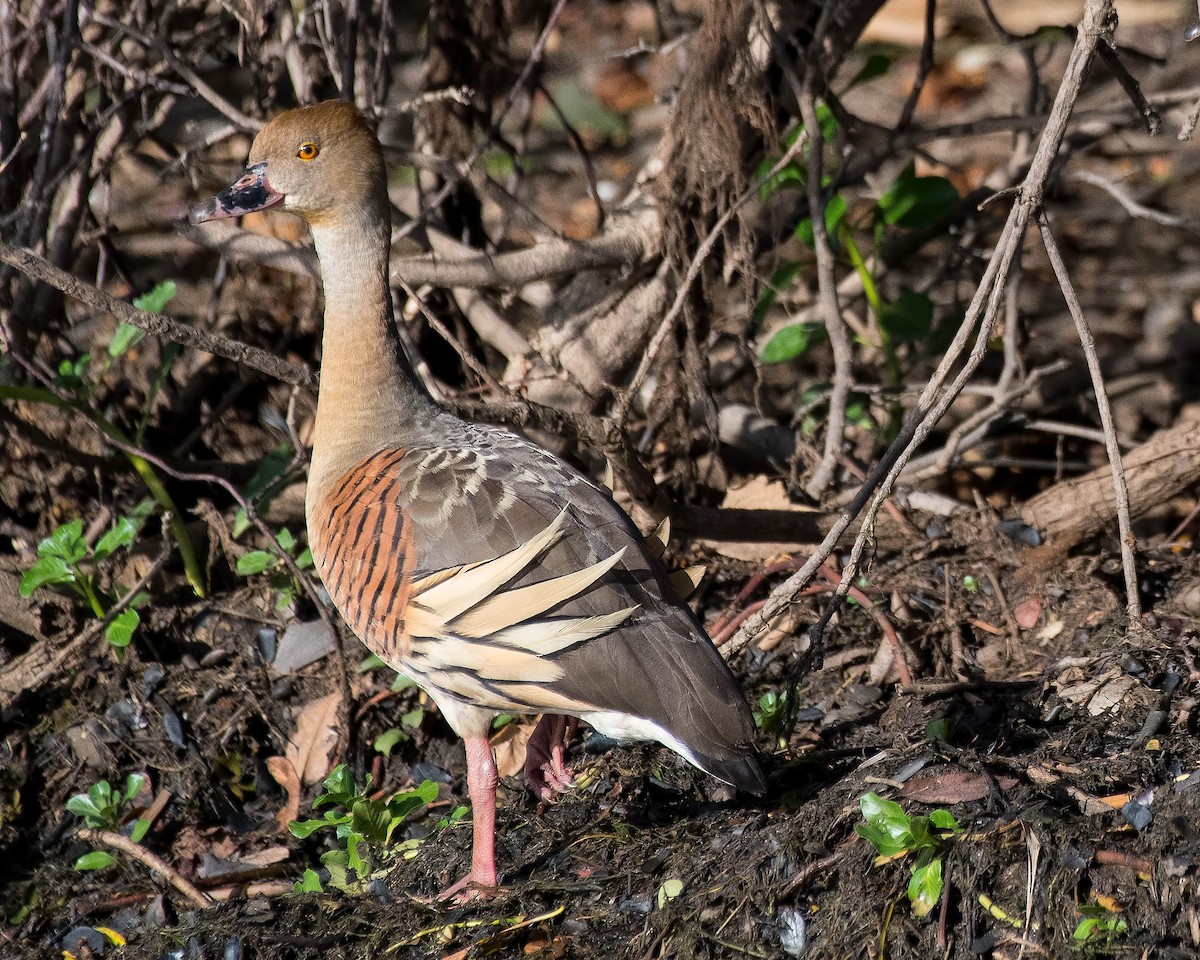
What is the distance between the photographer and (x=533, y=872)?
3945 mm

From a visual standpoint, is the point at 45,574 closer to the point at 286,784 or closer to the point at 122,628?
the point at 122,628

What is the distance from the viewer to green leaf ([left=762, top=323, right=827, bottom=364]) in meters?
5.55

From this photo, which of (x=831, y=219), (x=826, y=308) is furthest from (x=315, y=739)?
(x=831, y=219)

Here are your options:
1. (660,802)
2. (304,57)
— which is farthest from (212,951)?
(304,57)

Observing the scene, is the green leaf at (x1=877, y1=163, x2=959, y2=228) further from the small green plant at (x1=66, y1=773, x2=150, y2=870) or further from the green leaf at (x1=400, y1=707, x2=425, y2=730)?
the small green plant at (x1=66, y1=773, x2=150, y2=870)

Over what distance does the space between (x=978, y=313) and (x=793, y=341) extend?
1951 millimetres

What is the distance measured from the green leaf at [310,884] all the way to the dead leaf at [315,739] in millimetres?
791

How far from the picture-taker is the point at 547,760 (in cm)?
444

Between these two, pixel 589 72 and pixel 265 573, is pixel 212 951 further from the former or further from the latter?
pixel 589 72

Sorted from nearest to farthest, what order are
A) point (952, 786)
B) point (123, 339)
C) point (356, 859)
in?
point (952, 786) → point (356, 859) → point (123, 339)

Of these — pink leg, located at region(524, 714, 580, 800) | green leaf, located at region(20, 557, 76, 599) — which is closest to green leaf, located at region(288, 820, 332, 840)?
pink leg, located at region(524, 714, 580, 800)

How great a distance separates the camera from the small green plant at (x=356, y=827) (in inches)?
160

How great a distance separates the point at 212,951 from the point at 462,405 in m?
1.95

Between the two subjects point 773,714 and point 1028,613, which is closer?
point 773,714
